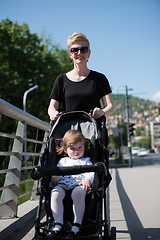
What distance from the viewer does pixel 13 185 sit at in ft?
16.5

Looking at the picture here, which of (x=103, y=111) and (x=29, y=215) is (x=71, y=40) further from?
(x=29, y=215)

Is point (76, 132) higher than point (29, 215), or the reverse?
point (76, 132)

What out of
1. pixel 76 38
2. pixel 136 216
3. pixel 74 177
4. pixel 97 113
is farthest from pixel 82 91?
pixel 136 216

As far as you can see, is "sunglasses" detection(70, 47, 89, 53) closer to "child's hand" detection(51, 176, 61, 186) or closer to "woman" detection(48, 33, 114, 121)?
"woman" detection(48, 33, 114, 121)

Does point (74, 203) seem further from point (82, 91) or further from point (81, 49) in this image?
point (81, 49)

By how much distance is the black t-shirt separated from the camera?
13.6ft

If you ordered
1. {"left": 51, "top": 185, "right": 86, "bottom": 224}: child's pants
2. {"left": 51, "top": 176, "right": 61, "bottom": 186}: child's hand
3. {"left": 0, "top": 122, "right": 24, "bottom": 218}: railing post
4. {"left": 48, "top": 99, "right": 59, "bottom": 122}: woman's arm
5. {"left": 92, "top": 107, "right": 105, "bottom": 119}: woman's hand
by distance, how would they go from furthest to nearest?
1. {"left": 0, "top": 122, "right": 24, "bottom": 218}: railing post
2. {"left": 48, "top": 99, "right": 59, "bottom": 122}: woman's arm
3. {"left": 92, "top": 107, "right": 105, "bottom": 119}: woman's hand
4. {"left": 51, "top": 176, "right": 61, "bottom": 186}: child's hand
5. {"left": 51, "top": 185, "right": 86, "bottom": 224}: child's pants

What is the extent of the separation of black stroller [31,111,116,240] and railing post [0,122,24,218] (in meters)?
1.41

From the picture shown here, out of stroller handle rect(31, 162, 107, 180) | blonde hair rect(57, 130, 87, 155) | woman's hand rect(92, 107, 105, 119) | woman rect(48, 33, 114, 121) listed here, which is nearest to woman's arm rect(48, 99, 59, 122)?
woman rect(48, 33, 114, 121)

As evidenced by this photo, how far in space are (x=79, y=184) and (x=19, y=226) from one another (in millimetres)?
1611

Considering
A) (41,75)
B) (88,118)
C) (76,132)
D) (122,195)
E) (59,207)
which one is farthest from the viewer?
(41,75)

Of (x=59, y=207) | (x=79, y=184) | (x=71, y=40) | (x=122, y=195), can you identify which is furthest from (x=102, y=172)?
(x=122, y=195)

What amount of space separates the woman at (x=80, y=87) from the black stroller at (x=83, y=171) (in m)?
0.19

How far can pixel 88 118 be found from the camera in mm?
4016
